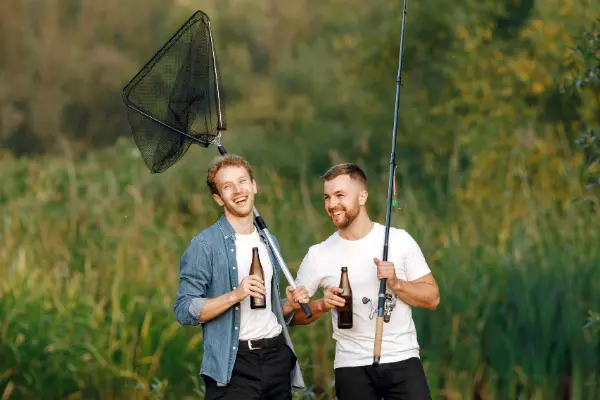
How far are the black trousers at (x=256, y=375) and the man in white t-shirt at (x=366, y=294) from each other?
0.73 ft

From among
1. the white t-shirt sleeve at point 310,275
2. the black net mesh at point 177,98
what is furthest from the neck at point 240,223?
the black net mesh at point 177,98

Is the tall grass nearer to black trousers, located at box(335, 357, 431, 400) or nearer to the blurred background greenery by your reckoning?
the blurred background greenery

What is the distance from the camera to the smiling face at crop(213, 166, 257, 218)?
4.13m

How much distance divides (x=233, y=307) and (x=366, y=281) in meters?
0.53

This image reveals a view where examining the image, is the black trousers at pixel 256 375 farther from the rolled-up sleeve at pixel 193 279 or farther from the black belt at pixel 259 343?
the rolled-up sleeve at pixel 193 279

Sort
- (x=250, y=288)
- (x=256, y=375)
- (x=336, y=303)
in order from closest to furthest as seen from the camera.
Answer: (x=250, y=288), (x=336, y=303), (x=256, y=375)

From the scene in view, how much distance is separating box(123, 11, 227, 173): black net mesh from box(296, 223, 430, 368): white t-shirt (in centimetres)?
78

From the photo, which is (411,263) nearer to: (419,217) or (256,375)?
(256,375)

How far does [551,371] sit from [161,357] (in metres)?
2.34

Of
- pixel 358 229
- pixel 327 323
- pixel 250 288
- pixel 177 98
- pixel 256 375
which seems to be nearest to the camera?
pixel 250 288

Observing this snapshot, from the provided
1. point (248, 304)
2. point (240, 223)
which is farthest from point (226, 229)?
point (248, 304)

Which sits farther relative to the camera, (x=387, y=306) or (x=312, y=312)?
(x=312, y=312)

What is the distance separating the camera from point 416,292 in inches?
161

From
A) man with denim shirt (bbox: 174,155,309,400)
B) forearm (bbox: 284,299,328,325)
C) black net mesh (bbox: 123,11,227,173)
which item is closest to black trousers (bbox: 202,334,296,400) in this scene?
man with denim shirt (bbox: 174,155,309,400)
